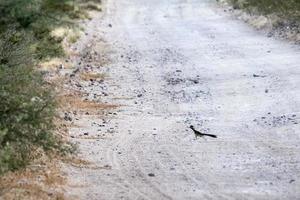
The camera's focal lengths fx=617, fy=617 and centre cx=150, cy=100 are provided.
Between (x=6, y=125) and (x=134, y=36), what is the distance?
562 inches

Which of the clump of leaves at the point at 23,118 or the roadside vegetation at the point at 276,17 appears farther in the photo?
the roadside vegetation at the point at 276,17

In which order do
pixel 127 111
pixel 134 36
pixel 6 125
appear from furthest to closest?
pixel 134 36, pixel 127 111, pixel 6 125

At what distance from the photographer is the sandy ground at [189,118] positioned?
7215 mm

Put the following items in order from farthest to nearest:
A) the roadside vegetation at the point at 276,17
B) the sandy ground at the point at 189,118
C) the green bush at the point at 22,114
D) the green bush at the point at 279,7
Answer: the green bush at the point at 279,7
the roadside vegetation at the point at 276,17
the sandy ground at the point at 189,118
the green bush at the point at 22,114

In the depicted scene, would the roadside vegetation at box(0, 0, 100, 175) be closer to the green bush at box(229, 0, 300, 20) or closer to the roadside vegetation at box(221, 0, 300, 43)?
the roadside vegetation at box(221, 0, 300, 43)

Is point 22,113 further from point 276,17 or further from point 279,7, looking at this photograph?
point 279,7

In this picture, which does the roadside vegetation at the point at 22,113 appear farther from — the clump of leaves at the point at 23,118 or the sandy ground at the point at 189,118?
the sandy ground at the point at 189,118

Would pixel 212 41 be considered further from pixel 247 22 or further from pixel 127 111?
pixel 127 111

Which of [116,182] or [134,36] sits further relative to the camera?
[134,36]

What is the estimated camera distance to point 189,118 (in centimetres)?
1031

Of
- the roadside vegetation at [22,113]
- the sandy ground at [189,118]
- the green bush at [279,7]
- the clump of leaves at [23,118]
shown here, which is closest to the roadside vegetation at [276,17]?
the green bush at [279,7]

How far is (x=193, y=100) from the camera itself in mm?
11641

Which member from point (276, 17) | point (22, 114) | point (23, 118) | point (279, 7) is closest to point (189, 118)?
point (23, 118)

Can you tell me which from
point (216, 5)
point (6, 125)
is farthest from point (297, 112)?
point (216, 5)
